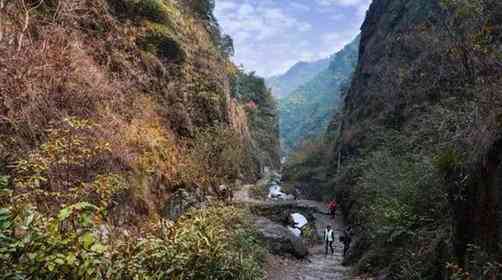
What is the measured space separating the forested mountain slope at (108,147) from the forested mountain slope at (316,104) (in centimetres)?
10011

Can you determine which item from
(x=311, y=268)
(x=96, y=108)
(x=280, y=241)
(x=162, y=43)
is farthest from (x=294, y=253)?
(x=162, y=43)

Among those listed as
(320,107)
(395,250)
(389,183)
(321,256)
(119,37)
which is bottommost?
(321,256)

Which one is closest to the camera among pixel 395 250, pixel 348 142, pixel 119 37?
pixel 395 250

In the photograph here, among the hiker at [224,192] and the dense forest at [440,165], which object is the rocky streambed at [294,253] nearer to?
the dense forest at [440,165]

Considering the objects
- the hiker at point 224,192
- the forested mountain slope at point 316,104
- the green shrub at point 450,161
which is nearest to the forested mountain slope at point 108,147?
the hiker at point 224,192

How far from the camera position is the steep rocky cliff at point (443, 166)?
6.36 metres

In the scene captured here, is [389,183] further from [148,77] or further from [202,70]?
[202,70]

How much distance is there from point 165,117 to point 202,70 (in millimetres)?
6555

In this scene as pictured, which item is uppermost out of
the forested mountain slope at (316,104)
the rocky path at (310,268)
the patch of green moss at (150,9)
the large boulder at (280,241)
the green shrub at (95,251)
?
the forested mountain slope at (316,104)

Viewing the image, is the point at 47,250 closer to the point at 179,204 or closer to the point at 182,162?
the point at 179,204

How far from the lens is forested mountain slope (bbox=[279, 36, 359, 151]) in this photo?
134m

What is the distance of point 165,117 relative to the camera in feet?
54.8

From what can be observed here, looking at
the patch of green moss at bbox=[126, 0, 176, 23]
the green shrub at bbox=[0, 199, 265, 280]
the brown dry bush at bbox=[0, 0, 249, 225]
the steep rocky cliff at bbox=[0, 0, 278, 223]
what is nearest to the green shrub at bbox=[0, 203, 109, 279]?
the green shrub at bbox=[0, 199, 265, 280]

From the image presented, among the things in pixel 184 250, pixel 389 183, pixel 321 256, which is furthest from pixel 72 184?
pixel 321 256
